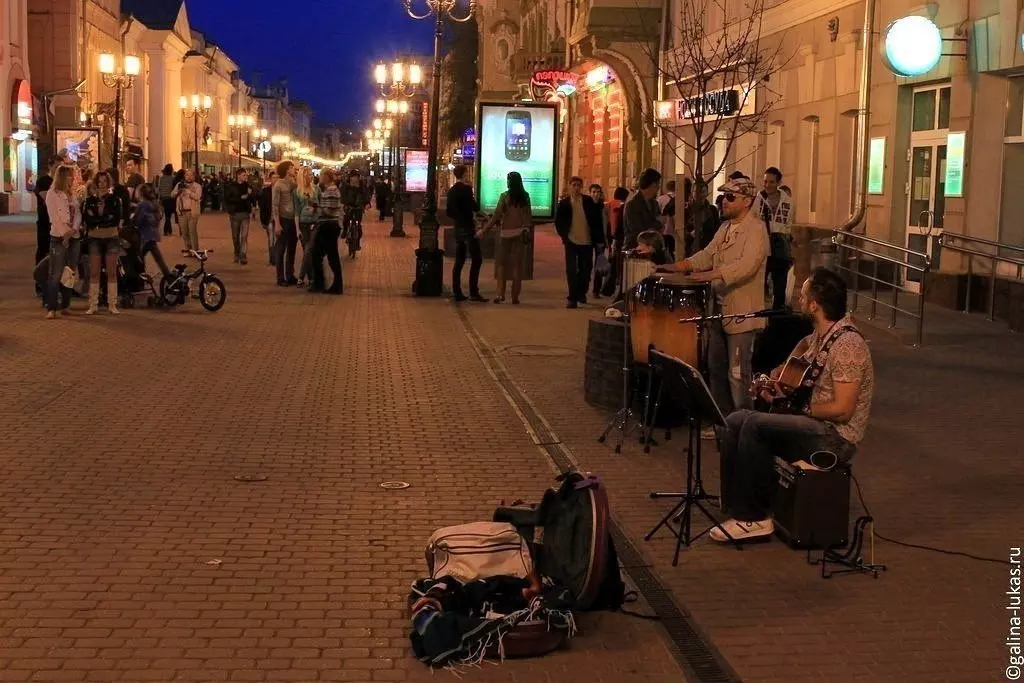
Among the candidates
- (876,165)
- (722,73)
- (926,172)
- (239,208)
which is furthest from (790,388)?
(239,208)

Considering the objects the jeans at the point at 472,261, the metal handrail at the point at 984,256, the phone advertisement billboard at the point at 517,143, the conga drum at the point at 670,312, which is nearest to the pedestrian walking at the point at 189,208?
the phone advertisement billboard at the point at 517,143

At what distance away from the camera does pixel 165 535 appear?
6.52 meters

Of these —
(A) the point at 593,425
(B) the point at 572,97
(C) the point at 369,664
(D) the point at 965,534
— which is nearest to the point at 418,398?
(A) the point at 593,425

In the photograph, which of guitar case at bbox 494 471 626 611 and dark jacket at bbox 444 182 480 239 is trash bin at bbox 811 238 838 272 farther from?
guitar case at bbox 494 471 626 611

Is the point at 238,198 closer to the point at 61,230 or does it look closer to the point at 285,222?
the point at 285,222

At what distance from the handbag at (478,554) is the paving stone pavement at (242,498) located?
1.03ft

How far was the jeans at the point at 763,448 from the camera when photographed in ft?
21.1

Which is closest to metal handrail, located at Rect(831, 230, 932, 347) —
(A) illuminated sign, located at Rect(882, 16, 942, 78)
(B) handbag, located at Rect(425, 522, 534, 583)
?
(A) illuminated sign, located at Rect(882, 16, 942, 78)

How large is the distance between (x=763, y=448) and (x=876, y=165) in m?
14.1

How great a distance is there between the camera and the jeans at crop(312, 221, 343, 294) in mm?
18906

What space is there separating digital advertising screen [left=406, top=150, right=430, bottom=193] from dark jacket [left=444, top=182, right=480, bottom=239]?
89.7 feet

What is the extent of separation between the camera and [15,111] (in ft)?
156

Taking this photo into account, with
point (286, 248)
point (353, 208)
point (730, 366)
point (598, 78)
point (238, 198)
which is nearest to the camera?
point (730, 366)

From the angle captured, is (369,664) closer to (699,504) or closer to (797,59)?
(699,504)
